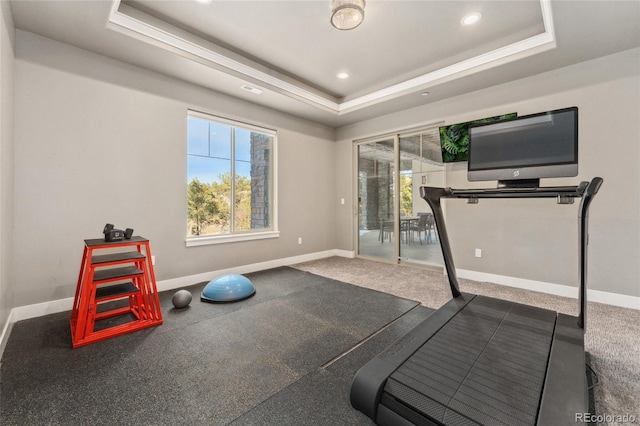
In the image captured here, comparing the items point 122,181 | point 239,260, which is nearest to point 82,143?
point 122,181

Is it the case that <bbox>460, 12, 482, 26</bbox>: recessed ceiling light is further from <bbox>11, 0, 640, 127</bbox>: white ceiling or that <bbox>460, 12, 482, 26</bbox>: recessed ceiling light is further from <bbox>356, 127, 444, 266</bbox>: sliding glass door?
<bbox>356, 127, 444, 266</bbox>: sliding glass door

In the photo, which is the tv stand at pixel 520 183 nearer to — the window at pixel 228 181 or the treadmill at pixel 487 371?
the treadmill at pixel 487 371

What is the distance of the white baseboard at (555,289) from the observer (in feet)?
9.62

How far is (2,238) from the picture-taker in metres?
2.08

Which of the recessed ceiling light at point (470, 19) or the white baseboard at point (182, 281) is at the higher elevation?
the recessed ceiling light at point (470, 19)

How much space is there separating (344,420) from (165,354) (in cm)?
138

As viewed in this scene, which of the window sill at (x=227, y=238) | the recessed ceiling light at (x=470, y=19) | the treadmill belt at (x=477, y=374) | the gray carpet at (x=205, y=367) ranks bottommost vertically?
the gray carpet at (x=205, y=367)

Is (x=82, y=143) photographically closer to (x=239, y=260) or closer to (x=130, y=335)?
(x=130, y=335)

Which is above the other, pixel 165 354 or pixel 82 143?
pixel 82 143

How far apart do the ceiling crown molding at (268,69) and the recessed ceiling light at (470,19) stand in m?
0.55

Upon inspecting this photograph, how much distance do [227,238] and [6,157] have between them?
2.34 meters

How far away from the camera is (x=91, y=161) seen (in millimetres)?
2936

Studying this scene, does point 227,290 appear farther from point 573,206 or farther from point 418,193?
point 573,206

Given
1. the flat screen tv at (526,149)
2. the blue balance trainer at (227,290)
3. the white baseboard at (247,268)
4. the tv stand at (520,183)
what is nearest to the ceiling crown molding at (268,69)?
the flat screen tv at (526,149)
